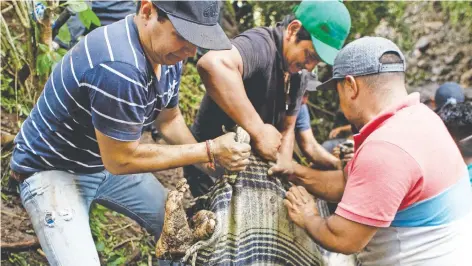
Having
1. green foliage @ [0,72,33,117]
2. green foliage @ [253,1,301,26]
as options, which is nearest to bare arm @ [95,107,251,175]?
green foliage @ [0,72,33,117]

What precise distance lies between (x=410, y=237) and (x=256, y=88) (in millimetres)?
1187

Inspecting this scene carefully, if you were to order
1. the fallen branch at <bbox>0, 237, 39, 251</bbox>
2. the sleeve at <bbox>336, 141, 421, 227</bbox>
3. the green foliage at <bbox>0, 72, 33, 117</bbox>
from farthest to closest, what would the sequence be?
the green foliage at <bbox>0, 72, 33, 117</bbox>, the fallen branch at <bbox>0, 237, 39, 251</bbox>, the sleeve at <bbox>336, 141, 421, 227</bbox>

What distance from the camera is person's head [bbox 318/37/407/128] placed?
2188 millimetres

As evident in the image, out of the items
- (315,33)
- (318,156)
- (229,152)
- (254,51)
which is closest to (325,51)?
(315,33)

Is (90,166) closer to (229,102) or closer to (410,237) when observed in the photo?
(229,102)

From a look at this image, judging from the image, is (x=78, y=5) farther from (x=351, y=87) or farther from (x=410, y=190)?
(x=410, y=190)

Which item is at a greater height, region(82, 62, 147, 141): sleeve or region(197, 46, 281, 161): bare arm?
region(82, 62, 147, 141): sleeve

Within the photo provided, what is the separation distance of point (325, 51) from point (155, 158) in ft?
3.89

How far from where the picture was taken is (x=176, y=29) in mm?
1785

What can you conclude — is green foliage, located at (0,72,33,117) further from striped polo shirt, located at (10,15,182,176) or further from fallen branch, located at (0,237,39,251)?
striped polo shirt, located at (10,15,182,176)

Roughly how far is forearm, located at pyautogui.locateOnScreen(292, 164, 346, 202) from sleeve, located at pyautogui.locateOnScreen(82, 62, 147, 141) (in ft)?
3.55

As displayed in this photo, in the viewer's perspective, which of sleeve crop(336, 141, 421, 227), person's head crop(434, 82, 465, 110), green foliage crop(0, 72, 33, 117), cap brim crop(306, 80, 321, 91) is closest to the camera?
sleeve crop(336, 141, 421, 227)

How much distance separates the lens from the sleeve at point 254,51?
2.64 meters

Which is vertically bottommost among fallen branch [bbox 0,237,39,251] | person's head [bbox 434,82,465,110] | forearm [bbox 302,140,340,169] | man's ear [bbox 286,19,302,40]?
fallen branch [bbox 0,237,39,251]
